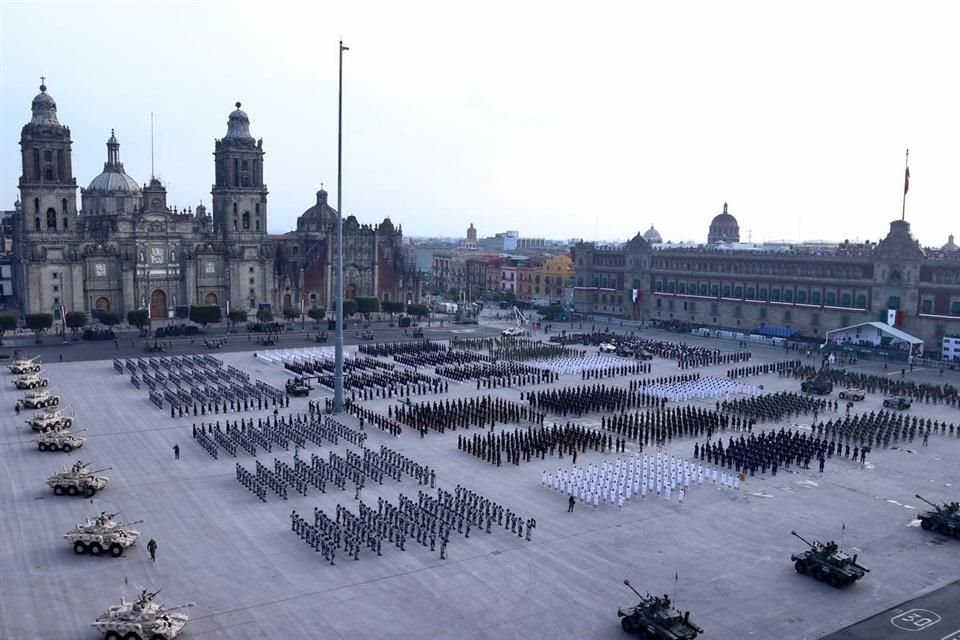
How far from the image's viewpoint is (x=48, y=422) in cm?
3616

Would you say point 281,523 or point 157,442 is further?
point 157,442

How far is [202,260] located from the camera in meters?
80.6

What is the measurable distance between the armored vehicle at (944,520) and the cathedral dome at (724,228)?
104 m

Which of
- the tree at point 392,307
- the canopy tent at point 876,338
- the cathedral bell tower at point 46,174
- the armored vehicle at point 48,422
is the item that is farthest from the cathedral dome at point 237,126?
the canopy tent at point 876,338

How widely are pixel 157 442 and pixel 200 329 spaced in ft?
130

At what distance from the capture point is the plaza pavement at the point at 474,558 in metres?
19.6

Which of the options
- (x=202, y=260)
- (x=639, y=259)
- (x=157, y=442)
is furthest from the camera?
(x=639, y=259)

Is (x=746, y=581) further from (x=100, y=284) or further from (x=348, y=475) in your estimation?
(x=100, y=284)

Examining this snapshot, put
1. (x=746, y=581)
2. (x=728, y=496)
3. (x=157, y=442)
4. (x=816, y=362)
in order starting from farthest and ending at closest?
(x=816, y=362) < (x=157, y=442) < (x=728, y=496) < (x=746, y=581)

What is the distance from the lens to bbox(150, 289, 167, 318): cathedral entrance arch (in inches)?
3082

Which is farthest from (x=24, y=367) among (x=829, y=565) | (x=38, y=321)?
(x=829, y=565)

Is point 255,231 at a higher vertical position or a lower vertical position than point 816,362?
higher

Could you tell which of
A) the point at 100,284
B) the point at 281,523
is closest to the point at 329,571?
the point at 281,523

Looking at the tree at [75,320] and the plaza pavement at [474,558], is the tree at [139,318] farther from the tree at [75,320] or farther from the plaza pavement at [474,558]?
the plaza pavement at [474,558]
